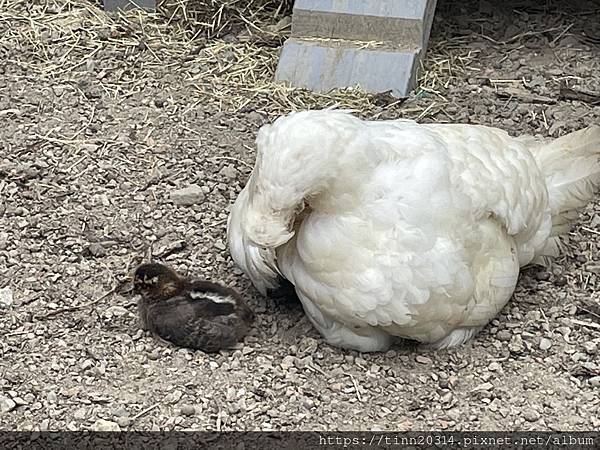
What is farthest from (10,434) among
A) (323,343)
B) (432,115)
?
(432,115)

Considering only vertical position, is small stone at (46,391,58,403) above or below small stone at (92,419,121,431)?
below

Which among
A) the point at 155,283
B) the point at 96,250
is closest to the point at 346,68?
the point at 96,250

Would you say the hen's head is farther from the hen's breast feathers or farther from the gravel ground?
the hen's breast feathers

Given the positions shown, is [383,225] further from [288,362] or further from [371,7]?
[371,7]

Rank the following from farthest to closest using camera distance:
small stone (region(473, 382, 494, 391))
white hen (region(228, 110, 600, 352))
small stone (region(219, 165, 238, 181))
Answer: small stone (region(219, 165, 238, 181)) → small stone (region(473, 382, 494, 391)) → white hen (region(228, 110, 600, 352))

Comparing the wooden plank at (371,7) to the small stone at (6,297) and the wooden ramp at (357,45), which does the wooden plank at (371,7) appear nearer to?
the wooden ramp at (357,45)

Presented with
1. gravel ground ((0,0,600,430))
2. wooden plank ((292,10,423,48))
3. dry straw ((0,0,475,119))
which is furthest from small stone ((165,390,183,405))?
wooden plank ((292,10,423,48))

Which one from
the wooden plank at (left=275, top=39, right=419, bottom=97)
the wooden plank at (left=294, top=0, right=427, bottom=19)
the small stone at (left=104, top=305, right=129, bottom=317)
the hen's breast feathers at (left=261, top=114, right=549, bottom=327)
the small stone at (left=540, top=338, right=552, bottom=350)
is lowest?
the small stone at (left=104, top=305, right=129, bottom=317)
